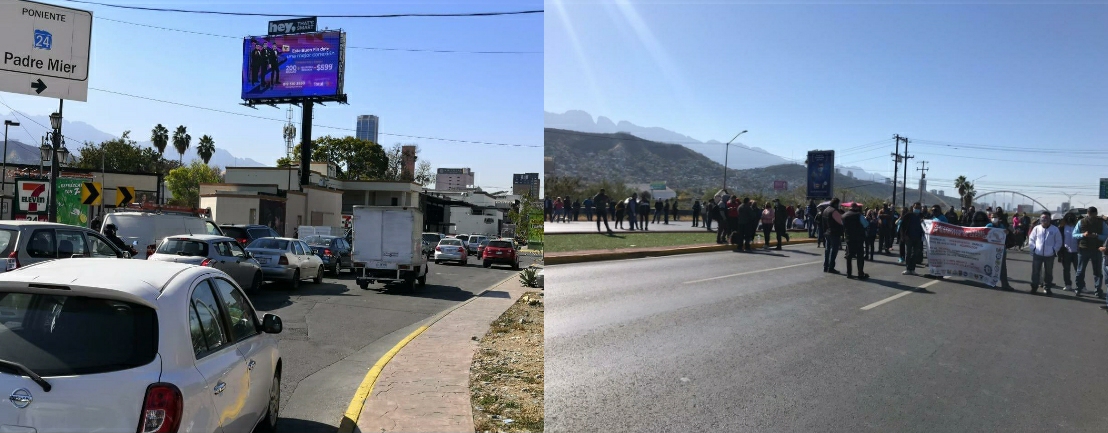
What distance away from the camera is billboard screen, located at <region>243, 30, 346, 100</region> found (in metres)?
48.3

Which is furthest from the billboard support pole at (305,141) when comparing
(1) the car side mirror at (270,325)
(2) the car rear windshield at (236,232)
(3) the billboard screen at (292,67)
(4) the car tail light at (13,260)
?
(1) the car side mirror at (270,325)

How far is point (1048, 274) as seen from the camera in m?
3.53

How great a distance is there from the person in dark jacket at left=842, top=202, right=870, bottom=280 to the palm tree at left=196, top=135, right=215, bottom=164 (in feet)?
289

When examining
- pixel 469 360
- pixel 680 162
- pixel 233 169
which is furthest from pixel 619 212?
pixel 233 169

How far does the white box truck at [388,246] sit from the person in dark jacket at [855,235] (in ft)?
51.5

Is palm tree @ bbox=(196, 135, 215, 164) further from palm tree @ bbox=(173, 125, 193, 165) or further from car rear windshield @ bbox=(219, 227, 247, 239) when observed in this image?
car rear windshield @ bbox=(219, 227, 247, 239)

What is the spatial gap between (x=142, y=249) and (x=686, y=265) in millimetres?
16499

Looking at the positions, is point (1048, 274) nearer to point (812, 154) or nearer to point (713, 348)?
point (812, 154)

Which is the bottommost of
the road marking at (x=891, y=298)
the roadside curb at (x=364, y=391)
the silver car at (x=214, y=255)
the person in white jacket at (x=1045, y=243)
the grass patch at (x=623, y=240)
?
the roadside curb at (x=364, y=391)

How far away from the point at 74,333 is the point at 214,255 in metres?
12.6

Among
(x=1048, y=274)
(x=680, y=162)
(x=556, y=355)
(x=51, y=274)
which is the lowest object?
(x=556, y=355)

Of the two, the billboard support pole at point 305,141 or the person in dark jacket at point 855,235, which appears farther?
the billboard support pole at point 305,141

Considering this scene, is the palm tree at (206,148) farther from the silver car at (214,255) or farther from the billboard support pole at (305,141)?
the silver car at (214,255)

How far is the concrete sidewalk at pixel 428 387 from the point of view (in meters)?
6.04
